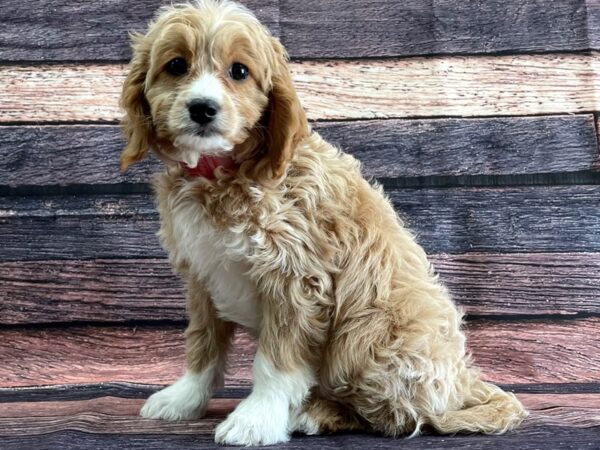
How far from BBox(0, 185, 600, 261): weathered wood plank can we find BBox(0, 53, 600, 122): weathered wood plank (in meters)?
0.34

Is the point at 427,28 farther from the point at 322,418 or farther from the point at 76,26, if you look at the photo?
the point at 322,418

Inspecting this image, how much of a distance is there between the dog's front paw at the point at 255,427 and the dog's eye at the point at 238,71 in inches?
35.0

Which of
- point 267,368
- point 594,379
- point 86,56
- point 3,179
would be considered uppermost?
point 86,56

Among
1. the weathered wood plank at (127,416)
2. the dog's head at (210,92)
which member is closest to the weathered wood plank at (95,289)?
the weathered wood plank at (127,416)

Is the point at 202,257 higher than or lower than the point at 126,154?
lower

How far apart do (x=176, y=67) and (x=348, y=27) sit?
52.5 inches

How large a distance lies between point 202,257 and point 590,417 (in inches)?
49.5

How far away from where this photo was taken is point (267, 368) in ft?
7.30

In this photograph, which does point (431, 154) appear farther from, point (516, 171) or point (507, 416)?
point (507, 416)

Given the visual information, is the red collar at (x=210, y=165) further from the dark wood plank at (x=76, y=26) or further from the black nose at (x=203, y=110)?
the dark wood plank at (x=76, y=26)

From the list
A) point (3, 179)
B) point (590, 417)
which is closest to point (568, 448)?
point (590, 417)

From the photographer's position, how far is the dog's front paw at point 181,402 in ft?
8.05

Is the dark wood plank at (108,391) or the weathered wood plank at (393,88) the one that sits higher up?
the weathered wood plank at (393,88)

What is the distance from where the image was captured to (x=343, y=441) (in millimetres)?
2180
